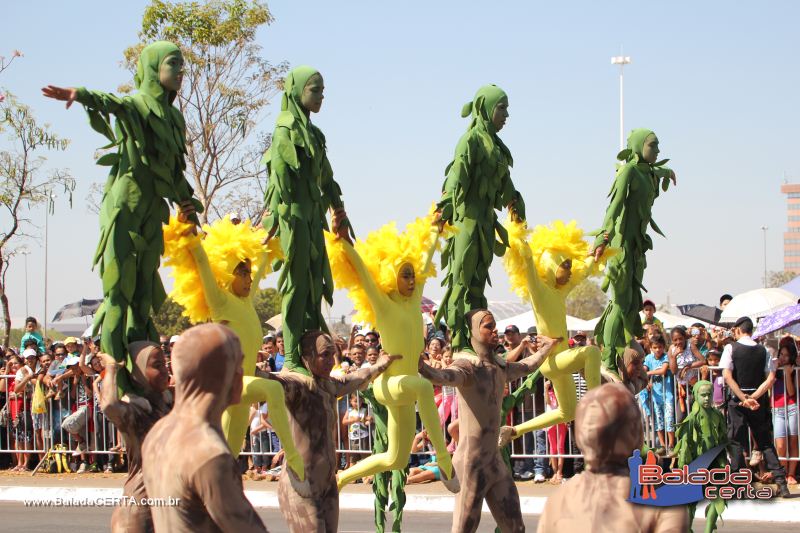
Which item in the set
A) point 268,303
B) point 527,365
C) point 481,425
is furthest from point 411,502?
point 268,303

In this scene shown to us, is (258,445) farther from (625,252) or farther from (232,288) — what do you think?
(232,288)

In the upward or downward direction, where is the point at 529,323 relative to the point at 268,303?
downward

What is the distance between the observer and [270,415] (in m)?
7.23

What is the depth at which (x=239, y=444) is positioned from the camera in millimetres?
7457

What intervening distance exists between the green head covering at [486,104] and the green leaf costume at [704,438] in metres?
2.52

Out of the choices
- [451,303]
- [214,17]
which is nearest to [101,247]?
[451,303]

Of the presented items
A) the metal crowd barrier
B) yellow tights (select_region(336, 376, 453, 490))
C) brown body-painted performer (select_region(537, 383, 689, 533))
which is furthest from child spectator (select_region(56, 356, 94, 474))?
brown body-painted performer (select_region(537, 383, 689, 533))

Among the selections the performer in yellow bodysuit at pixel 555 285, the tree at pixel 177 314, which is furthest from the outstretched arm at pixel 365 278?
the tree at pixel 177 314

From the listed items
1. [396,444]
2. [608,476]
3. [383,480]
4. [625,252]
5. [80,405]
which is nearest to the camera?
[608,476]

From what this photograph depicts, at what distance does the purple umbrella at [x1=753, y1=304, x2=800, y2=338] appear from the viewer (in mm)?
14516

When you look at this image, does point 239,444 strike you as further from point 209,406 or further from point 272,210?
point 209,406

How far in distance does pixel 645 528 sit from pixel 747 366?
9.28m

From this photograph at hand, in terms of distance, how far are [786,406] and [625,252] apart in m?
3.86

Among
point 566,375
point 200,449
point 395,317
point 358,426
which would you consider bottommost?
point 358,426
